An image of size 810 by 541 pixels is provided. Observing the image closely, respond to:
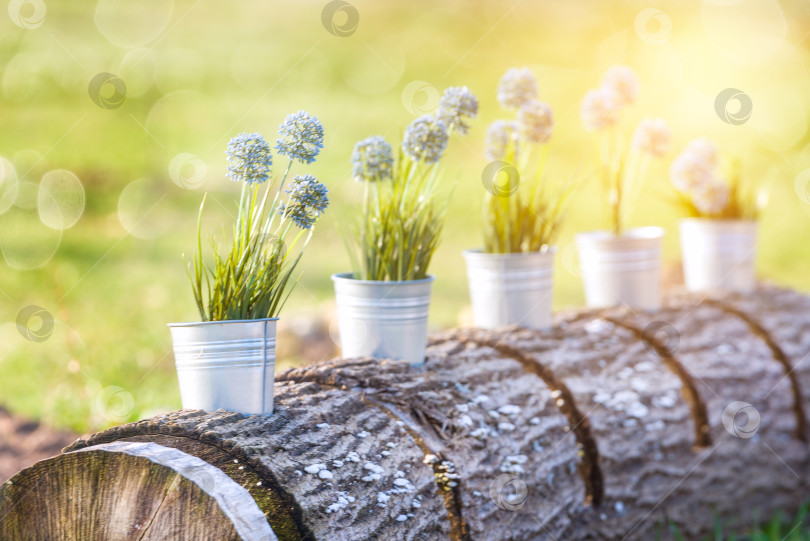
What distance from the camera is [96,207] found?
680 centimetres

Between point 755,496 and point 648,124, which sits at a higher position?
point 648,124

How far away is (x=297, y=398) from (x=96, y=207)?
19.2 feet

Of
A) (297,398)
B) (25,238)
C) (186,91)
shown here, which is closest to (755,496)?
(297,398)

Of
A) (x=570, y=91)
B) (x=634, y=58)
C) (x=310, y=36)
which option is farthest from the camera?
(x=310, y=36)

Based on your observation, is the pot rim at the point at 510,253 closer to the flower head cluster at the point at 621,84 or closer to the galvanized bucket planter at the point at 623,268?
the galvanized bucket planter at the point at 623,268

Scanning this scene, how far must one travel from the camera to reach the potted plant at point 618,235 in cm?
275

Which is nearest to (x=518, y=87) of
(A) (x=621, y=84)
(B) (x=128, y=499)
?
(A) (x=621, y=84)

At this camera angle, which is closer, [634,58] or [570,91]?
[634,58]

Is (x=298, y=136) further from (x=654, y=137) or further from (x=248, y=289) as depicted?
(x=654, y=137)

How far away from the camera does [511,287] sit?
93.7 inches

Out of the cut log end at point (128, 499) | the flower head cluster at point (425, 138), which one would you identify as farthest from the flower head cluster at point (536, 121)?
the cut log end at point (128, 499)

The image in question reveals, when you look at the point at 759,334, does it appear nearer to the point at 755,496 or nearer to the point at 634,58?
the point at 755,496

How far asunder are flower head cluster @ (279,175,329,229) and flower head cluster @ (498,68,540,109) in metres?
0.95

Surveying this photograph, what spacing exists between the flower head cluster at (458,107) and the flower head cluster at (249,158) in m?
0.59
